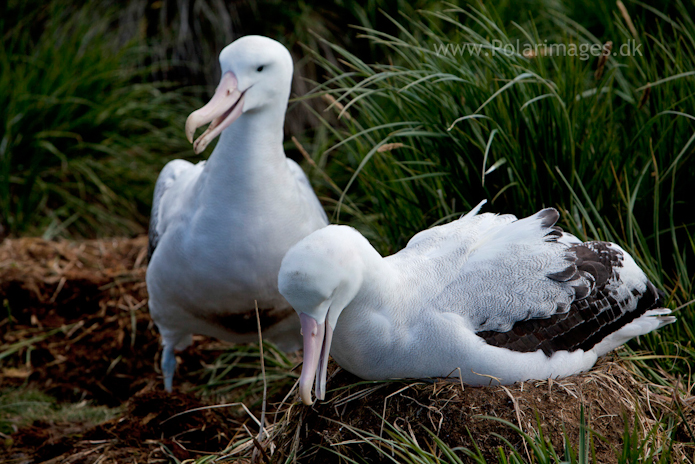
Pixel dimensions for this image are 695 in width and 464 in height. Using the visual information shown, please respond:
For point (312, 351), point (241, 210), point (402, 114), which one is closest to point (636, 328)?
point (312, 351)

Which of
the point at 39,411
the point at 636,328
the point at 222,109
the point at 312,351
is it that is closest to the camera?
the point at 312,351

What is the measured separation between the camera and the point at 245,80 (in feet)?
11.2

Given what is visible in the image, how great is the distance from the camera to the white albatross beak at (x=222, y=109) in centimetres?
321

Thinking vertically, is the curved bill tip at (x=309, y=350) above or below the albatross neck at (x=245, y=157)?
below

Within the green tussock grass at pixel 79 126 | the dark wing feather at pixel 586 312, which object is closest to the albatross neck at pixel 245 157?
the dark wing feather at pixel 586 312

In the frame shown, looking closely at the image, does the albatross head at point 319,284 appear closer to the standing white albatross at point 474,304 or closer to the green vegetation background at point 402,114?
the standing white albatross at point 474,304

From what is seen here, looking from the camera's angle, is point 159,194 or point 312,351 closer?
point 312,351

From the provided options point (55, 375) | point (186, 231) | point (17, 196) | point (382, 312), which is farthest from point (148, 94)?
point (382, 312)

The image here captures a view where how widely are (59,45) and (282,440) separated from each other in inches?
210

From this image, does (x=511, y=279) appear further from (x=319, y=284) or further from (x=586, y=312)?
(x=319, y=284)

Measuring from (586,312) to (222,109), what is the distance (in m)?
1.78

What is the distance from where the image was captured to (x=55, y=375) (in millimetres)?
4543

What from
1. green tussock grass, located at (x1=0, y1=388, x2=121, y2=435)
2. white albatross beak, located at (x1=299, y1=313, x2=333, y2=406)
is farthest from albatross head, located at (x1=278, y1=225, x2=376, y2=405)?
green tussock grass, located at (x1=0, y1=388, x2=121, y2=435)

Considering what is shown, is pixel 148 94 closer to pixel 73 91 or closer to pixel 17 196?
pixel 73 91
